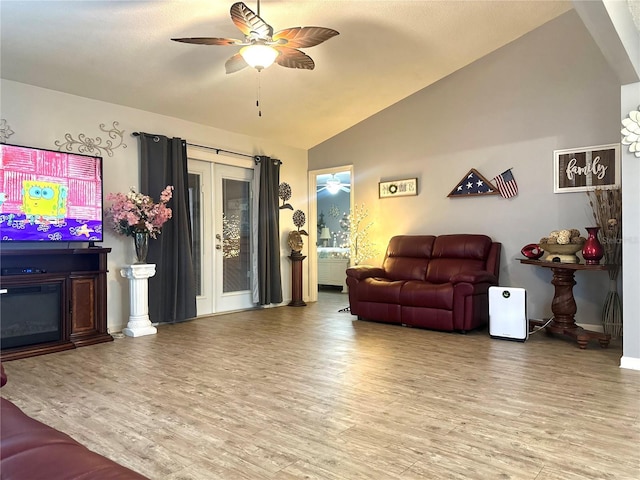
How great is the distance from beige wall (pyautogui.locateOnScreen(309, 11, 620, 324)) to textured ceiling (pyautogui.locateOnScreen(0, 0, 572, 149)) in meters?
0.28

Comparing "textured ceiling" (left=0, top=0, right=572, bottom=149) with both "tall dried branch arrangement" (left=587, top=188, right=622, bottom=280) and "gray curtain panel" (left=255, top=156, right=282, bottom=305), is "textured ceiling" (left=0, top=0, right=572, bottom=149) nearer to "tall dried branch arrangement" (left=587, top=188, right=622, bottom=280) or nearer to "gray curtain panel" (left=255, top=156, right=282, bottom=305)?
"gray curtain panel" (left=255, top=156, right=282, bottom=305)

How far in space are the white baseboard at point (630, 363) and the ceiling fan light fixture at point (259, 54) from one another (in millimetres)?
3460

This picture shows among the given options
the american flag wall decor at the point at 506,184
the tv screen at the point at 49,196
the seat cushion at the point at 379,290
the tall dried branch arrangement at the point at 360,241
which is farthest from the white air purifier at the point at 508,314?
the tv screen at the point at 49,196

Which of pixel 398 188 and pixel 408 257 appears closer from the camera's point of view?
pixel 408 257

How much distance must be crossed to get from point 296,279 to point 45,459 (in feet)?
18.9

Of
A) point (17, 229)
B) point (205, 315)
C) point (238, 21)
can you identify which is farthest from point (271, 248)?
point (238, 21)

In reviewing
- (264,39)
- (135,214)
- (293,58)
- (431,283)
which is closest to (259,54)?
(264,39)

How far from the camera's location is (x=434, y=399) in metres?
2.77

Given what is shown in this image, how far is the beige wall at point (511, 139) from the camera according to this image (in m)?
4.71

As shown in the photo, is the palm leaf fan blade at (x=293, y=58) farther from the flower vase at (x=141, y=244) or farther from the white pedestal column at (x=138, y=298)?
the white pedestal column at (x=138, y=298)

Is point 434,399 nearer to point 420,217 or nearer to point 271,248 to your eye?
point 420,217

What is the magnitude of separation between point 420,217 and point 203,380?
12.4 feet

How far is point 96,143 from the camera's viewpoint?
477 centimetres

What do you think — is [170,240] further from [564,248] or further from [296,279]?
[564,248]
